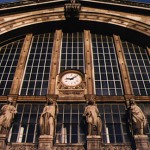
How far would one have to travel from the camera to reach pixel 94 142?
48.8ft

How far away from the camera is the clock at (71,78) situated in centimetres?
2041

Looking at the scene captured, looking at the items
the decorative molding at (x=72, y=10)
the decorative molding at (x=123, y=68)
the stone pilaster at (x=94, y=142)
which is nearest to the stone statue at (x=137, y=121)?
the stone pilaster at (x=94, y=142)

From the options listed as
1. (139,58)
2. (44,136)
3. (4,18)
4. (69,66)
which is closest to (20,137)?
(44,136)

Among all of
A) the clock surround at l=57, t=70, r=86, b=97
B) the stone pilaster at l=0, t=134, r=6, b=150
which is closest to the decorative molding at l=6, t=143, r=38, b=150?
the stone pilaster at l=0, t=134, r=6, b=150

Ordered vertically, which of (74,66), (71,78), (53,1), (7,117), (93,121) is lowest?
(93,121)

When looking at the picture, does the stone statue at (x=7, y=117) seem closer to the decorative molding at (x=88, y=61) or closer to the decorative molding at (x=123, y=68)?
the decorative molding at (x=88, y=61)

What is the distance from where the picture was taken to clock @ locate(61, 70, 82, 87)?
66.9 feet

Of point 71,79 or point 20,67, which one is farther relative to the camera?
point 20,67

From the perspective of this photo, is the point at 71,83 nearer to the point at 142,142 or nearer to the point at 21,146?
the point at 21,146

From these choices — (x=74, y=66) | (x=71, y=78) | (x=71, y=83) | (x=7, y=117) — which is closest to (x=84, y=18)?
(x=74, y=66)

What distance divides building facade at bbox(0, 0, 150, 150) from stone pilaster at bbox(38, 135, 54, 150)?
Answer: 62mm

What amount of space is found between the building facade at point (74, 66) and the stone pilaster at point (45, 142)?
62mm

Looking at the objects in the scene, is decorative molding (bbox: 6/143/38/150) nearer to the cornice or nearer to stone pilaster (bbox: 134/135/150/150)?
stone pilaster (bbox: 134/135/150/150)

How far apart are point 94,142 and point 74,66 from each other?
8.52 meters
